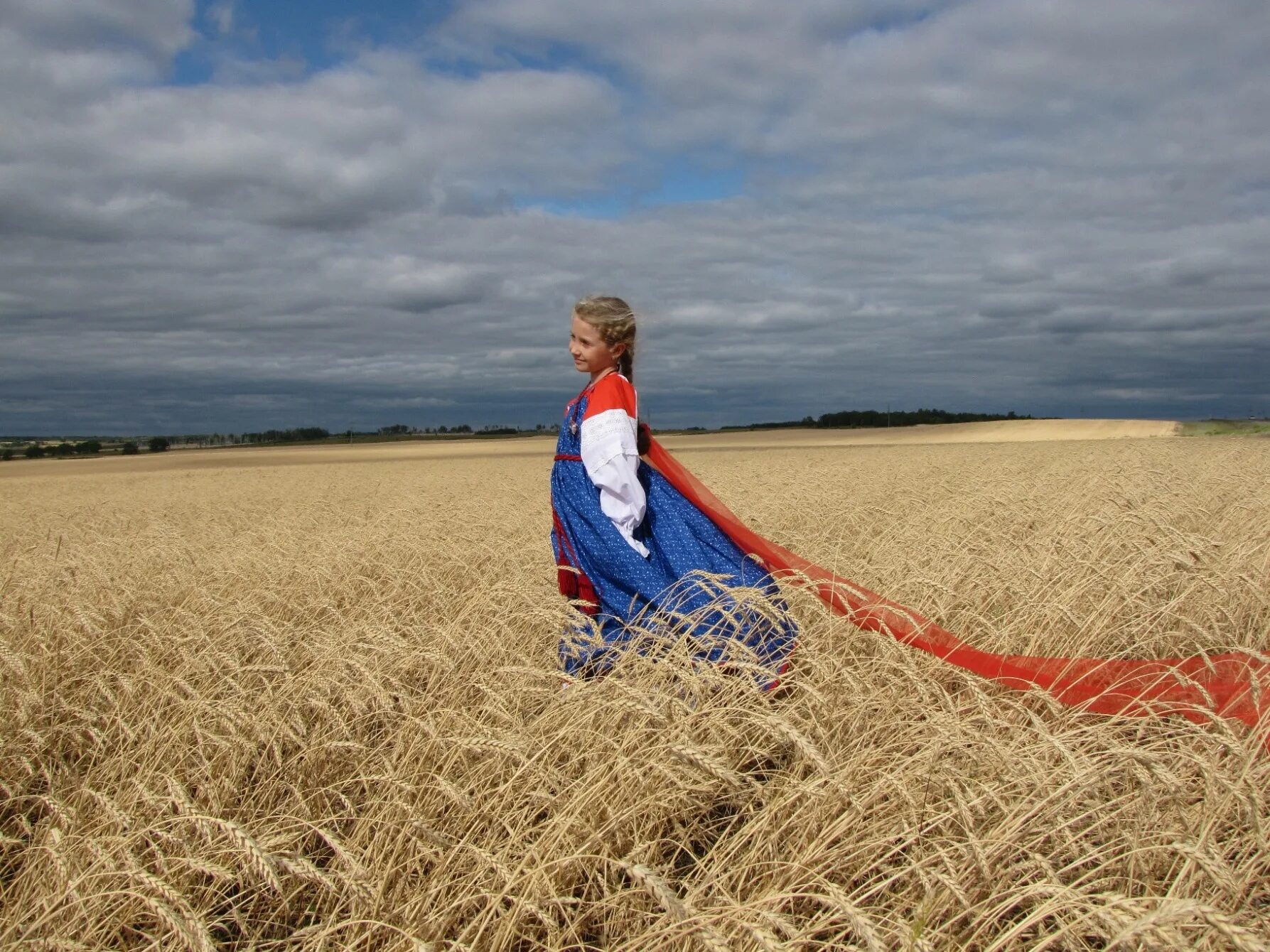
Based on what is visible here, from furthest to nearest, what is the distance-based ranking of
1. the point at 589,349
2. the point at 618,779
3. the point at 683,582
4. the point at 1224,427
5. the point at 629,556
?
the point at 1224,427, the point at 589,349, the point at 629,556, the point at 683,582, the point at 618,779

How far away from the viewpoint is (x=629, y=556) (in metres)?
3.69

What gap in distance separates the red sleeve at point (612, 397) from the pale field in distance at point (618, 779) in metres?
0.86

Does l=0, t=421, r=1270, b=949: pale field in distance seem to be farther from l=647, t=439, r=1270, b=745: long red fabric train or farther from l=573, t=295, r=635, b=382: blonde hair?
l=573, t=295, r=635, b=382: blonde hair

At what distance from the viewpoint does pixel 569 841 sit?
2250 mm

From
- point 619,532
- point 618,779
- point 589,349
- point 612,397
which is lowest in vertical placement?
point 618,779

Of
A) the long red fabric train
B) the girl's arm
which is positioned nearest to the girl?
the girl's arm

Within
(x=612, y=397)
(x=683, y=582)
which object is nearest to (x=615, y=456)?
(x=612, y=397)

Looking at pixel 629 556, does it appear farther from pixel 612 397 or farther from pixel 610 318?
pixel 610 318

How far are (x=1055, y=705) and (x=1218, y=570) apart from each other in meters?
1.97

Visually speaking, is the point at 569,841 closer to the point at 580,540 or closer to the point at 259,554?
the point at 580,540

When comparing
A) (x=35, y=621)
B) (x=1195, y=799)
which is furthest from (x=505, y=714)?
(x=35, y=621)

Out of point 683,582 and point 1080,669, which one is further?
point 683,582

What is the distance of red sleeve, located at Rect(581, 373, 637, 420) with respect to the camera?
3748 mm

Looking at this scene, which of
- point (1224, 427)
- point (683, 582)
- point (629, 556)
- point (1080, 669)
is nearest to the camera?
point (1080, 669)
